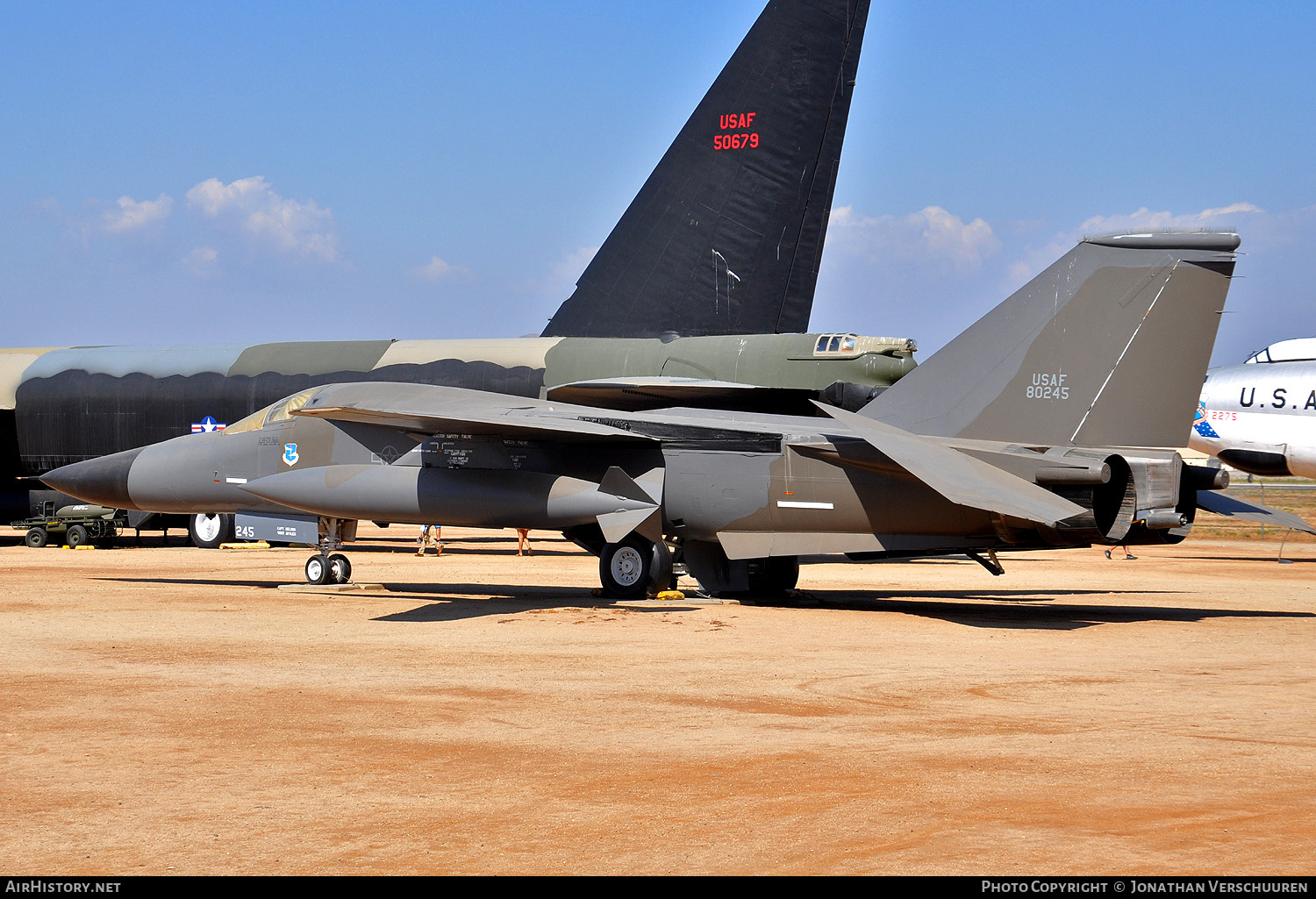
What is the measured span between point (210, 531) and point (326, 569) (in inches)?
450

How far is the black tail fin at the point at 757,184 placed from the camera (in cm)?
2150

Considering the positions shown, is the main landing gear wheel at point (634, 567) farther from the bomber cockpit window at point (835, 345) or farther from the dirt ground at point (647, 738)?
the bomber cockpit window at point (835, 345)

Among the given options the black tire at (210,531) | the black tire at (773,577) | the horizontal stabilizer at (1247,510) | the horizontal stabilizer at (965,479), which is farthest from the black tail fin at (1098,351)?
the black tire at (210,531)

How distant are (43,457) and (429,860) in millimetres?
24722

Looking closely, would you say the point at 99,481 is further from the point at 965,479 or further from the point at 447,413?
the point at 965,479

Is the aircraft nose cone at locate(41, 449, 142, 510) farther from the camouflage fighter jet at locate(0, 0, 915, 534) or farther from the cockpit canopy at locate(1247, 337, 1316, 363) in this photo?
the cockpit canopy at locate(1247, 337, 1316, 363)

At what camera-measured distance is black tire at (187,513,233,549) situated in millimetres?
26688

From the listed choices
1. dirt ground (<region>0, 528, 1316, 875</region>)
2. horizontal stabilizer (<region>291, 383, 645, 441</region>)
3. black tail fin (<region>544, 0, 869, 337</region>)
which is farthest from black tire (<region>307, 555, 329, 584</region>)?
black tail fin (<region>544, 0, 869, 337</region>)

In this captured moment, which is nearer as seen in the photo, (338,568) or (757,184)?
(338,568)

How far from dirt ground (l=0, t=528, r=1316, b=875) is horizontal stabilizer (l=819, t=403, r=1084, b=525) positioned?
4.21 feet

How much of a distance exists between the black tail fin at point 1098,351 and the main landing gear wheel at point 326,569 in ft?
25.9

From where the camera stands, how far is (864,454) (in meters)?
13.7

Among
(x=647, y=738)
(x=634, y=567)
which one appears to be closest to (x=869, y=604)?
(x=634, y=567)
